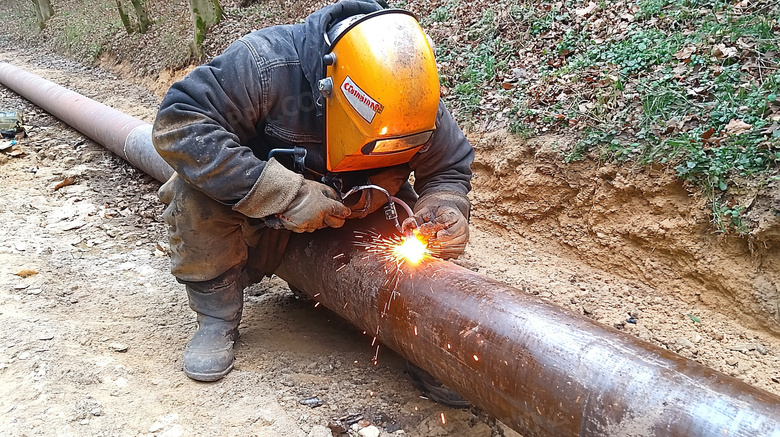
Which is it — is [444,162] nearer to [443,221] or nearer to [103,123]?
[443,221]

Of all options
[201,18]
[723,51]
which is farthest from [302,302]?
[201,18]

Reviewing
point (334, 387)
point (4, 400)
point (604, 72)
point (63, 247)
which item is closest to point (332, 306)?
point (334, 387)

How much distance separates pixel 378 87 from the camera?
1.81 metres

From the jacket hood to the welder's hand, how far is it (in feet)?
1.02

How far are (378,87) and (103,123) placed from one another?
406 centimetres

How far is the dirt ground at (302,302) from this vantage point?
213 centimetres

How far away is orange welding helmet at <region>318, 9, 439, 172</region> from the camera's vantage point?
1.82m

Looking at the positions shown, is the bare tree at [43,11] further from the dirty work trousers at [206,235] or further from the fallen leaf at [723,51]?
the fallen leaf at [723,51]

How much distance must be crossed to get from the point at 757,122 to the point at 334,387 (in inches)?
111

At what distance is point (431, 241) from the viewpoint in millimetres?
2201

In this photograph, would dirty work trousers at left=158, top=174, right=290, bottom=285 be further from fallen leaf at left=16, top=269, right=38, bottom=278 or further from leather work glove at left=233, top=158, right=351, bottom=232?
fallen leaf at left=16, top=269, right=38, bottom=278

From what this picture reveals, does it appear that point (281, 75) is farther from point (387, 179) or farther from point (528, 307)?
point (528, 307)

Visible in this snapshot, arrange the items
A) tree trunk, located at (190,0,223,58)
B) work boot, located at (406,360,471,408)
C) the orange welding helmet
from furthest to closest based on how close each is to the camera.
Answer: tree trunk, located at (190,0,223,58), work boot, located at (406,360,471,408), the orange welding helmet

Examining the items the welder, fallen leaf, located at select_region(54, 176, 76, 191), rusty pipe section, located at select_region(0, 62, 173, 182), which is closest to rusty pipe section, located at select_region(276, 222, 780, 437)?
the welder
